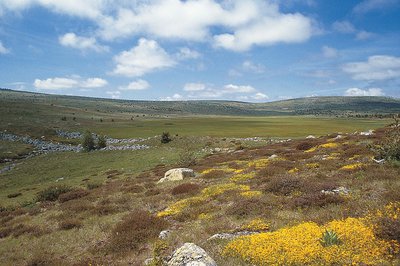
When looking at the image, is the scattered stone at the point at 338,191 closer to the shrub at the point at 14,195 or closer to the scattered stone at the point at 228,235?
the scattered stone at the point at 228,235

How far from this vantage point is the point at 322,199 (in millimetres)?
15719

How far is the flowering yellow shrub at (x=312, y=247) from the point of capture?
9.38 meters

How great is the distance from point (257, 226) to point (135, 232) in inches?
251

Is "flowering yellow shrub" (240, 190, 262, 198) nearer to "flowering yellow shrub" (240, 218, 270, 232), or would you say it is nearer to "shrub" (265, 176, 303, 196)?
"shrub" (265, 176, 303, 196)

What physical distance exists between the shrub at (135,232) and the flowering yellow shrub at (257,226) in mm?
4669

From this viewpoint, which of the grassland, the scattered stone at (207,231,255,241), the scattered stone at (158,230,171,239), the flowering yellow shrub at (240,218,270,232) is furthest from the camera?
the scattered stone at (158,230,171,239)

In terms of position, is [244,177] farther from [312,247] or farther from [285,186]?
[312,247]

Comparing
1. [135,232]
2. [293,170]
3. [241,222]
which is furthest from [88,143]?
[241,222]

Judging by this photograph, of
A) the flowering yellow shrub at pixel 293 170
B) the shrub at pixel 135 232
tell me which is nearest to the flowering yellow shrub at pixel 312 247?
the shrub at pixel 135 232

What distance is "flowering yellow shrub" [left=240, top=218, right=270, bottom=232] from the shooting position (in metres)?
13.3

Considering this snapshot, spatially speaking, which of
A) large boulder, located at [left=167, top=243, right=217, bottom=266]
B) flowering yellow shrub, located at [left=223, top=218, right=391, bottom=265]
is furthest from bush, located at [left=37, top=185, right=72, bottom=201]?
flowering yellow shrub, located at [left=223, top=218, right=391, bottom=265]

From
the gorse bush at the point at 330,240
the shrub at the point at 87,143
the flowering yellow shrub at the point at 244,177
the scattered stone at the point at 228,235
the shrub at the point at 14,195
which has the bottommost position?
the shrub at the point at 14,195

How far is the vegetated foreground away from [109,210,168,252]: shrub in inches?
2.2

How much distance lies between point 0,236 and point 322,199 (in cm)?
2066
